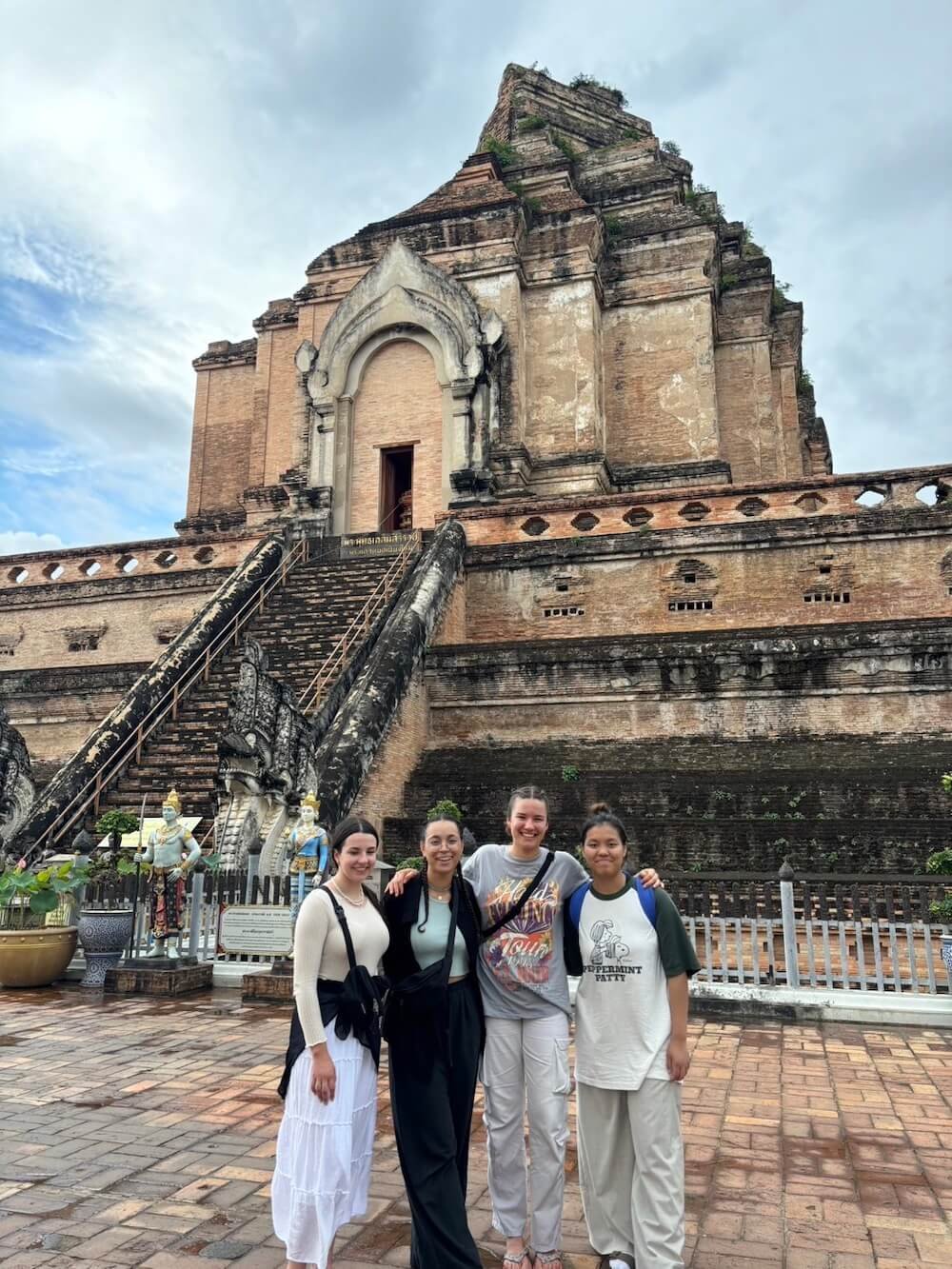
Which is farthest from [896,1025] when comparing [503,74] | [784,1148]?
[503,74]

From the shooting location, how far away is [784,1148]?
4391mm

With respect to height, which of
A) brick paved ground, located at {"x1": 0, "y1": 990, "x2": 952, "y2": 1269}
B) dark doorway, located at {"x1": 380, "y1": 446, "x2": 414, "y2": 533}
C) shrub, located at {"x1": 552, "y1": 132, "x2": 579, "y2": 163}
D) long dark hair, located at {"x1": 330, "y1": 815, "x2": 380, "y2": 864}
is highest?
shrub, located at {"x1": 552, "y1": 132, "x2": 579, "y2": 163}

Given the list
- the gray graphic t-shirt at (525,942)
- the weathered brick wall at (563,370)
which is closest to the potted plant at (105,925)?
the gray graphic t-shirt at (525,942)

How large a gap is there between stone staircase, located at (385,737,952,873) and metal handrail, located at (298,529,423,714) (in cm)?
169

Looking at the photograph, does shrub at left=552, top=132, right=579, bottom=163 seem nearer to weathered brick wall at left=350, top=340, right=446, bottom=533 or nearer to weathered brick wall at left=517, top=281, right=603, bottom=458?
weathered brick wall at left=517, top=281, right=603, bottom=458

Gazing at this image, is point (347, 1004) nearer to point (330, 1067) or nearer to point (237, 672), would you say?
point (330, 1067)

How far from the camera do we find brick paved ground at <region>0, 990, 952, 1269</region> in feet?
11.2

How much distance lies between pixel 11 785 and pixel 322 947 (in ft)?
27.7

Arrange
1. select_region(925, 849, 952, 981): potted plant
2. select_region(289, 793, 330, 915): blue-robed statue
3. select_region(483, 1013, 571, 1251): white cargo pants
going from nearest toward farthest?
select_region(483, 1013, 571, 1251): white cargo pants → select_region(925, 849, 952, 981): potted plant → select_region(289, 793, 330, 915): blue-robed statue

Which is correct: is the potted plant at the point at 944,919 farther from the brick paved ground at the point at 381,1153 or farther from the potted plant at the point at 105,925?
the potted plant at the point at 105,925

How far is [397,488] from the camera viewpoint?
21531mm

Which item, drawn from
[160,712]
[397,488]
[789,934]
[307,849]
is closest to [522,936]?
[789,934]

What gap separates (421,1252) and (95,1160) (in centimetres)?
190

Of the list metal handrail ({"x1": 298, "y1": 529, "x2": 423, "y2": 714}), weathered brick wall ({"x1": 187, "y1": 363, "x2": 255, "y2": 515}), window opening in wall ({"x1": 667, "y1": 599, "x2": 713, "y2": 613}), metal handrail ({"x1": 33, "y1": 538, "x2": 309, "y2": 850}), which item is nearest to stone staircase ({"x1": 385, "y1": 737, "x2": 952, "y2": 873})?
metal handrail ({"x1": 298, "y1": 529, "x2": 423, "y2": 714})
